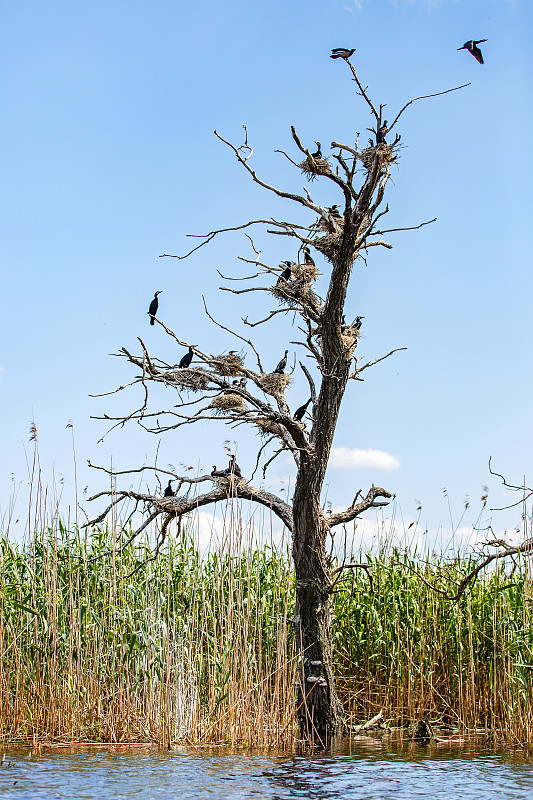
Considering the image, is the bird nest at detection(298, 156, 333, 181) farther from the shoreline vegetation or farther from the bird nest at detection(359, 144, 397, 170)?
the shoreline vegetation

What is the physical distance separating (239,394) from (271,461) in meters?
1.14

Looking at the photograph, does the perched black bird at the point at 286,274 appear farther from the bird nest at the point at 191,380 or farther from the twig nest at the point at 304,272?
the bird nest at the point at 191,380

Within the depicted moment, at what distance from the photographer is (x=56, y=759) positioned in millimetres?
4953

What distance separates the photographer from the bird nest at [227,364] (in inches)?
250

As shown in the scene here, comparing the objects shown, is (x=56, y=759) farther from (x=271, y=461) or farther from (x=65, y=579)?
(x=271, y=461)

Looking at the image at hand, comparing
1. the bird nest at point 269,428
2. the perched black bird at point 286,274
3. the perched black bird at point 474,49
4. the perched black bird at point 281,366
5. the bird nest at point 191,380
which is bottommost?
the bird nest at point 269,428

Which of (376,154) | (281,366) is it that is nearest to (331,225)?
(376,154)

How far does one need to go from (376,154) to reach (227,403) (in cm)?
235

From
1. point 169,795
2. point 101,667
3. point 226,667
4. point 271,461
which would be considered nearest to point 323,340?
point 271,461

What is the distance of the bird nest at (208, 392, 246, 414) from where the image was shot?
20.7 ft

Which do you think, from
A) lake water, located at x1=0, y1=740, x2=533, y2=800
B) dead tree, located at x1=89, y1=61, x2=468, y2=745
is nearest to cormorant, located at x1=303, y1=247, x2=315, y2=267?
dead tree, located at x1=89, y1=61, x2=468, y2=745

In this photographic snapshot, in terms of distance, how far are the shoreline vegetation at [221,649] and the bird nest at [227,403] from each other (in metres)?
1.11

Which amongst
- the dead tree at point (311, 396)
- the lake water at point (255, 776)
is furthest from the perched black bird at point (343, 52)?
the lake water at point (255, 776)

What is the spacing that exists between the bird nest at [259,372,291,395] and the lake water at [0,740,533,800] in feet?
9.84
